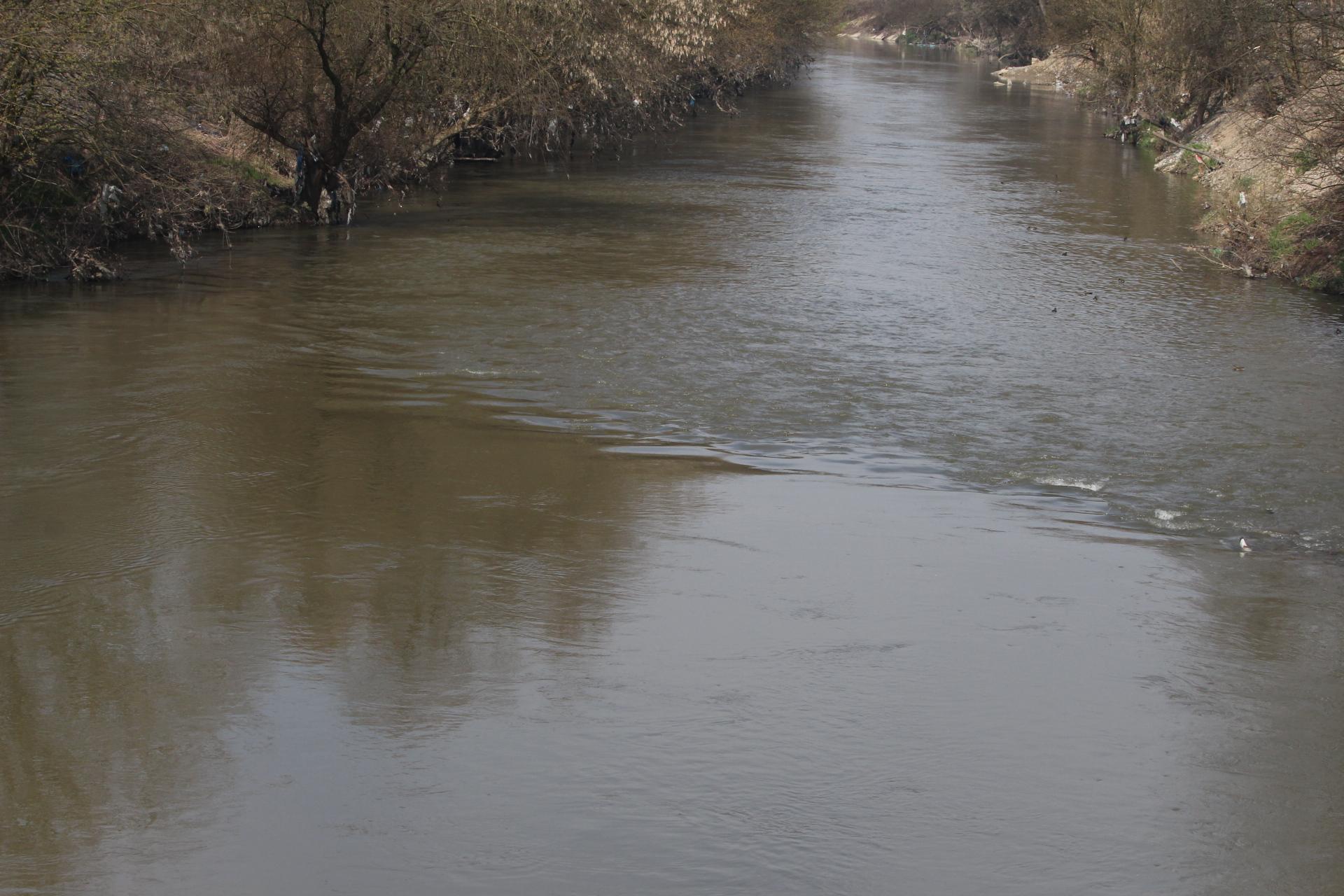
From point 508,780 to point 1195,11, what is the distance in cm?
3681

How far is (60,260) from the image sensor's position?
18969mm

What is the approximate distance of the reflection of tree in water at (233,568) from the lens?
22.5ft

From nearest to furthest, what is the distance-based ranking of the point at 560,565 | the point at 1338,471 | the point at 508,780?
the point at 508,780, the point at 560,565, the point at 1338,471

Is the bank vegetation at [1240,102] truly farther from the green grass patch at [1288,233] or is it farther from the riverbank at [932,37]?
the riverbank at [932,37]

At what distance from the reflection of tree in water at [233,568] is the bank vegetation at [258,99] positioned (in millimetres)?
4376

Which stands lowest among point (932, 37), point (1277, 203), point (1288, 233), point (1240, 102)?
point (1288, 233)

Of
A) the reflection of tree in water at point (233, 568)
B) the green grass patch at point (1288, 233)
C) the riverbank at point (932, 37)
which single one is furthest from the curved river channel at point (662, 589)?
the riverbank at point (932, 37)

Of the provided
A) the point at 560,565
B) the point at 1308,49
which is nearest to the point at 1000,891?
the point at 560,565

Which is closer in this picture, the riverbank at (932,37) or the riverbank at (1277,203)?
the riverbank at (1277,203)

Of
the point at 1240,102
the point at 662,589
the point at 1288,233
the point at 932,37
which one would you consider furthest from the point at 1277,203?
the point at 932,37

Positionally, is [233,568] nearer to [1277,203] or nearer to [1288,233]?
[1288,233]

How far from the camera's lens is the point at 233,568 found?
30.8 ft

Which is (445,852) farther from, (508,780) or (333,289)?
(333,289)

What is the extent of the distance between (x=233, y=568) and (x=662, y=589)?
2.85 meters
